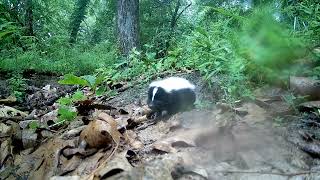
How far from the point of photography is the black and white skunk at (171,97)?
4.21 m

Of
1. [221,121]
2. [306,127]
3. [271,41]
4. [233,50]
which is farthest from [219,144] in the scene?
[233,50]

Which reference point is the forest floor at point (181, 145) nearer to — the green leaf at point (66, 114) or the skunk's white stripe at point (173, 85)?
the green leaf at point (66, 114)

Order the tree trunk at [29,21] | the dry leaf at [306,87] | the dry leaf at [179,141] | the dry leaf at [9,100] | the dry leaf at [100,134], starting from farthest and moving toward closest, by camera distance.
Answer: the tree trunk at [29,21], the dry leaf at [9,100], the dry leaf at [306,87], the dry leaf at [100,134], the dry leaf at [179,141]

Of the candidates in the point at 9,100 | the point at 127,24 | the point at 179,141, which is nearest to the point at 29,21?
the point at 127,24

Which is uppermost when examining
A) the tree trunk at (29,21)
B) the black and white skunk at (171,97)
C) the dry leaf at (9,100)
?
the tree trunk at (29,21)

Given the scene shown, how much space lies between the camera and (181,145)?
2971 millimetres

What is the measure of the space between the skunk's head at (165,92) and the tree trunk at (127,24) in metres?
4.11

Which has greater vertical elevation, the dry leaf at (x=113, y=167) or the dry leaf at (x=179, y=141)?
the dry leaf at (x=179, y=141)

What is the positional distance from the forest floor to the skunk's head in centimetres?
23

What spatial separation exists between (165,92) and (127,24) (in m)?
4.45

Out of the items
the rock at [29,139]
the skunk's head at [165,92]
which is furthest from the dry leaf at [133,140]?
the rock at [29,139]

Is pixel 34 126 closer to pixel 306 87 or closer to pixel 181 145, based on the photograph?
pixel 181 145

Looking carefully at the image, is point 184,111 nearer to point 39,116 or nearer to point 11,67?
point 39,116

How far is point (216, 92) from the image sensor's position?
13.9 feet
